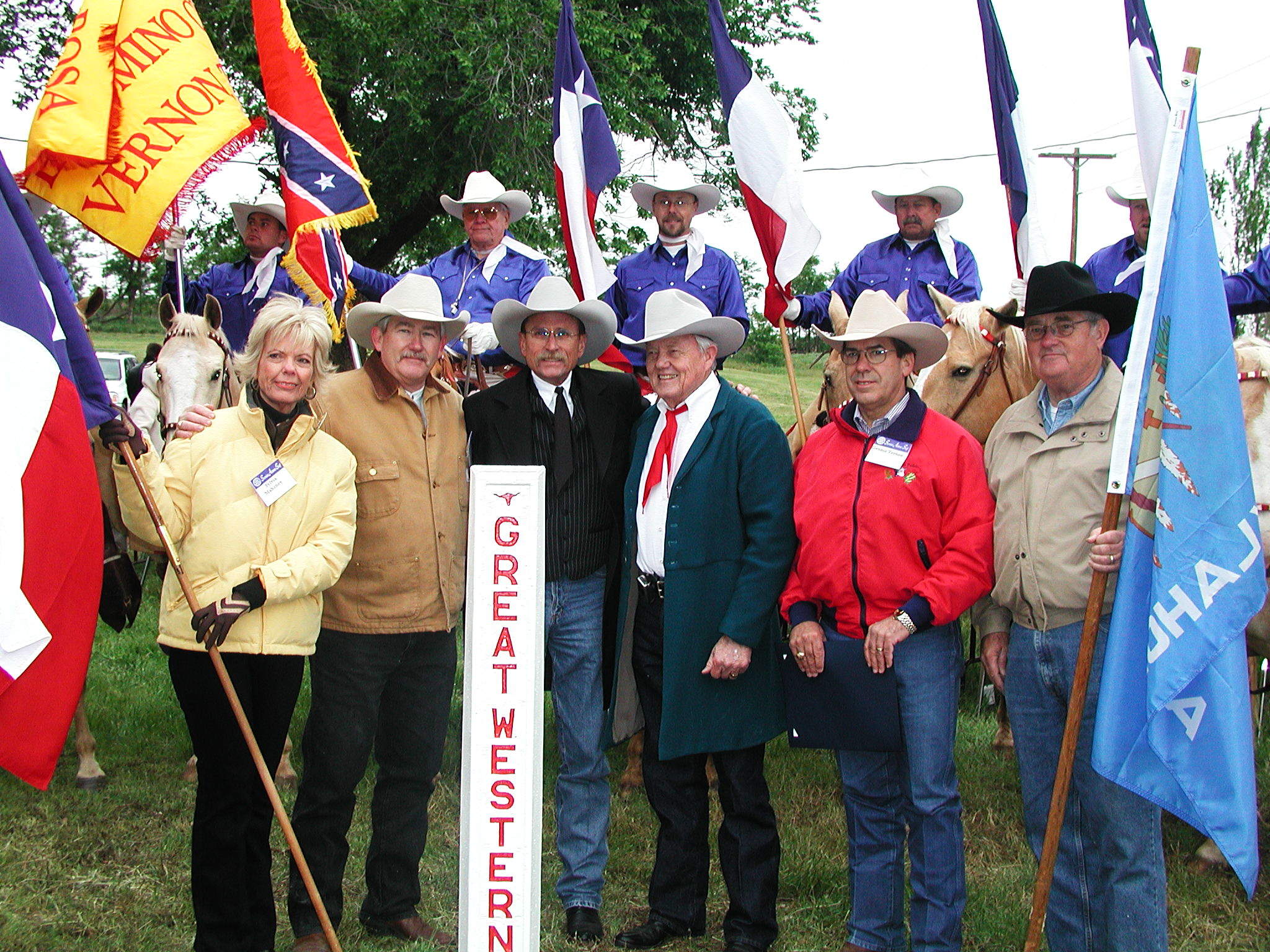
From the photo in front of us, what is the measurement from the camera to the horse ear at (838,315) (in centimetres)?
552

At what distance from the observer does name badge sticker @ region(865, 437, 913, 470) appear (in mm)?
3908

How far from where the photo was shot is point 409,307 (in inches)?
171

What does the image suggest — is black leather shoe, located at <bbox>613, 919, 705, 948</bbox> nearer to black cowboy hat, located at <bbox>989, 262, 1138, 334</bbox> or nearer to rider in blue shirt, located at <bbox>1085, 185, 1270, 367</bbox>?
black cowboy hat, located at <bbox>989, 262, 1138, 334</bbox>

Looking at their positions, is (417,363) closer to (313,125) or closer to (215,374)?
(313,125)

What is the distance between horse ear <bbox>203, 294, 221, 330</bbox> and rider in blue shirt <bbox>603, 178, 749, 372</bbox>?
2224 mm

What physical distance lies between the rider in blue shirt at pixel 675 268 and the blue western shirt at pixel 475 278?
1.84 feet

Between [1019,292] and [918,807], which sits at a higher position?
[1019,292]

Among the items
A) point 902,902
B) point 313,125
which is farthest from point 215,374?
point 902,902

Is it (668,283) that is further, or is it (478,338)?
(668,283)

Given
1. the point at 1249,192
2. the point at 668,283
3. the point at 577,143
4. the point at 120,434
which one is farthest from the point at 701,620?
the point at 1249,192

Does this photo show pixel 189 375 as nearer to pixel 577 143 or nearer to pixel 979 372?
pixel 577 143

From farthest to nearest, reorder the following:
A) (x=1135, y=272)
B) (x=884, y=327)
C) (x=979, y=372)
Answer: (x=1135, y=272)
(x=979, y=372)
(x=884, y=327)

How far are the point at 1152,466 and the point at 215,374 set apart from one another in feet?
15.3

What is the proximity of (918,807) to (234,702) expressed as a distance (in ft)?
7.85
